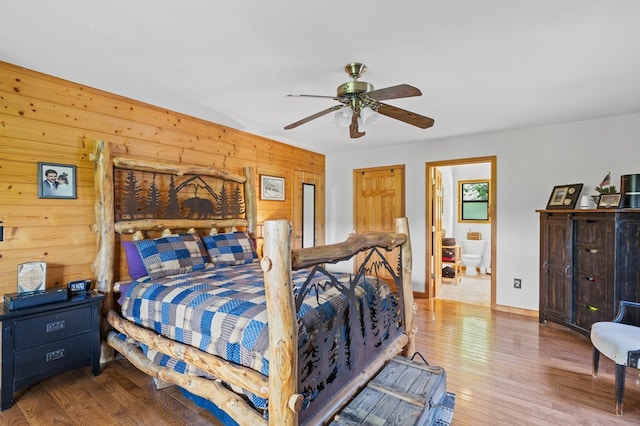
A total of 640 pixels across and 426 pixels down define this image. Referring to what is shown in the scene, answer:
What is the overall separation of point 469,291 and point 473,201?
2485 millimetres

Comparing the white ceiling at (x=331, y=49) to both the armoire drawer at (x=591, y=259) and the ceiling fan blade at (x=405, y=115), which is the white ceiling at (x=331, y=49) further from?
the armoire drawer at (x=591, y=259)

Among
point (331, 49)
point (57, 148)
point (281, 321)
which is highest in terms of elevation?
point (331, 49)

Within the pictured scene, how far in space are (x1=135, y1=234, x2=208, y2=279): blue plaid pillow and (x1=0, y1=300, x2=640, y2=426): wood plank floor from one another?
0.86 m

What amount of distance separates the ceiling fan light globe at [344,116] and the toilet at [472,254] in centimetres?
522

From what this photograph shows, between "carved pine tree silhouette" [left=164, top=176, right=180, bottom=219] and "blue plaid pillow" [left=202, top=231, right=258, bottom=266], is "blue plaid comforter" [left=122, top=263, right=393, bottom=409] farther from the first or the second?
"carved pine tree silhouette" [left=164, top=176, right=180, bottom=219]

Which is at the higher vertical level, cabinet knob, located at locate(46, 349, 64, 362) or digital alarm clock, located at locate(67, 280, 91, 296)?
digital alarm clock, located at locate(67, 280, 91, 296)

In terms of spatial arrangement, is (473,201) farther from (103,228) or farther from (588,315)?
(103,228)

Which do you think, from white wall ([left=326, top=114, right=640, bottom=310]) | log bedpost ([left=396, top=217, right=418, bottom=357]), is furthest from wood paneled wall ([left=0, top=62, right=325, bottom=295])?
white wall ([left=326, top=114, right=640, bottom=310])

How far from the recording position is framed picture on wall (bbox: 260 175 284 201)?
4447 millimetres

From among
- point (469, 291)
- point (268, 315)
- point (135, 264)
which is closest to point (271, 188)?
point (135, 264)

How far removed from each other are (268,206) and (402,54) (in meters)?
2.92

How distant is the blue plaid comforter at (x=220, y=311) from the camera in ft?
5.23

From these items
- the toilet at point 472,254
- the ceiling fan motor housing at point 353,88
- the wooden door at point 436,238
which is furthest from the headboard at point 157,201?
the toilet at point 472,254

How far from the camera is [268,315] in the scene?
52.7 inches
